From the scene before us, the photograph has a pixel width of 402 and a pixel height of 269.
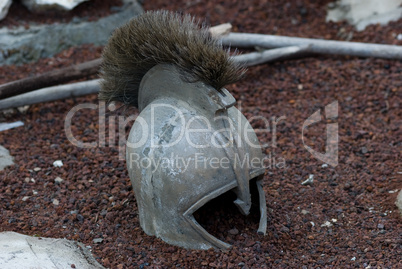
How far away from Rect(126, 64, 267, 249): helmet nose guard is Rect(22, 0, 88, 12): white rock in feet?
10.1

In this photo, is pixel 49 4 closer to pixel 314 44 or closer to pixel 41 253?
pixel 314 44

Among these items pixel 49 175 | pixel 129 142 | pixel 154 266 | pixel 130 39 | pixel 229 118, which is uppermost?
pixel 130 39

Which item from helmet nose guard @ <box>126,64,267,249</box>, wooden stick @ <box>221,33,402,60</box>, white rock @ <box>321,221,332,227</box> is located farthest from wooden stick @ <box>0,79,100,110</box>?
white rock @ <box>321,221,332,227</box>

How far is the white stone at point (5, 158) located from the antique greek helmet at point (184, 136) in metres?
1.38

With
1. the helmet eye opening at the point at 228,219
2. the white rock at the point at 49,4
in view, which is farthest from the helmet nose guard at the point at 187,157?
the white rock at the point at 49,4

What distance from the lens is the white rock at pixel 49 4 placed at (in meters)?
5.71

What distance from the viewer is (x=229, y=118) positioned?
3.02 metres

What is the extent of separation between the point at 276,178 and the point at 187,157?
1239mm

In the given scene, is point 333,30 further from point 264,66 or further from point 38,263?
point 38,263

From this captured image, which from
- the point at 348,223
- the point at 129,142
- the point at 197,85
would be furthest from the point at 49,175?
the point at 348,223

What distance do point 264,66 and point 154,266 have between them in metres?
3.04

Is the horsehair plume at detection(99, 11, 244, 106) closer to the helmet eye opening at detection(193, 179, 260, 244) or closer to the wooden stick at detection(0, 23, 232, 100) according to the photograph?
the helmet eye opening at detection(193, 179, 260, 244)

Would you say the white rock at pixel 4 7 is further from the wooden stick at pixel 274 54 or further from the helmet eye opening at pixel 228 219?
the helmet eye opening at pixel 228 219

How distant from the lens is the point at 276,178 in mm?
3912
